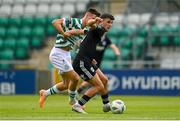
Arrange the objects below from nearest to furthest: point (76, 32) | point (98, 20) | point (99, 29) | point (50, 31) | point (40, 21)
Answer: point (98, 20)
point (99, 29)
point (76, 32)
point (50, 31)
point (40, 21)

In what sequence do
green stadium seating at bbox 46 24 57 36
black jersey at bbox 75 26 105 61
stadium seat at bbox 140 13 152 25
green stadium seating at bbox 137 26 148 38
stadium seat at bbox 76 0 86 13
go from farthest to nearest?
stadium seat at bbox 76 0 86 13 → green stadium seating at bbox 46 24 57 36 → stadium seat at bbox 140 13 152 25 → green stadium seating at bbox 137 26 148 38 → black jersey at bbox 75 26 105 61

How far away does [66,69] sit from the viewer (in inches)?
642

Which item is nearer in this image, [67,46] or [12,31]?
[67,46]

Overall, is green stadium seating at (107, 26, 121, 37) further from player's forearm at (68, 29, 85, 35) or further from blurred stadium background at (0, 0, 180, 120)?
player's forearm at (68, 29, 85, 35)

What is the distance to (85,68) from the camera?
15.0 m

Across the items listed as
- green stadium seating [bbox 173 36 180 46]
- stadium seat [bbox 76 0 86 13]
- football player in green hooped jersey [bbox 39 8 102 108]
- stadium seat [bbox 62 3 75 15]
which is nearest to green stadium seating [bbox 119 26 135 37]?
green stadium seating [bbox 173 36 180 46]

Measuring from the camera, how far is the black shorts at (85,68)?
14.9 m

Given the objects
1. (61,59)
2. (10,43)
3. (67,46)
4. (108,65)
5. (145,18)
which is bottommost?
(108,65)

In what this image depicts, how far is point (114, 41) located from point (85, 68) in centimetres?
1604

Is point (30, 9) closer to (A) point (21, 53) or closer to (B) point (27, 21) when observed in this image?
(B) point (27, 21)

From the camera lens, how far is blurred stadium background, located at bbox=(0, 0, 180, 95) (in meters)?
27.8

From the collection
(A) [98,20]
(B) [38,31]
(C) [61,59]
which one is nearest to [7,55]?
(B) [38,31]

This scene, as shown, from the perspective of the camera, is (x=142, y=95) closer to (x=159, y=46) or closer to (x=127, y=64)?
(x=127, y=64)

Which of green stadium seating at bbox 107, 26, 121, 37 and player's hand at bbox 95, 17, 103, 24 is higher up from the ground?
player's hand at bbox 95, 17, 103, 24
